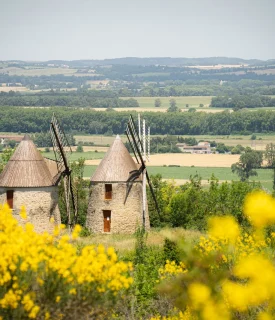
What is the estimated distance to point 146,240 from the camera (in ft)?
141

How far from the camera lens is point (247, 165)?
111 meters

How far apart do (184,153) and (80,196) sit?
3316 inches

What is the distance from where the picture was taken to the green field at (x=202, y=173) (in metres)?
101

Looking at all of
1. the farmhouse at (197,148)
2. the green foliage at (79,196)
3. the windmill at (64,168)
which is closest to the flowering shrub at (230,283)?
the windmill at (64,168)

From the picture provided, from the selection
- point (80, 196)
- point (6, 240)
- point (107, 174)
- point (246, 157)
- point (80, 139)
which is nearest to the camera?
point (6, 240)

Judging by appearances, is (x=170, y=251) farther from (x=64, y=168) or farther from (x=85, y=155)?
(x=85, y=155)

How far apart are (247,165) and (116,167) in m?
65.2

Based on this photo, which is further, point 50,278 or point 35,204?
point 35,204

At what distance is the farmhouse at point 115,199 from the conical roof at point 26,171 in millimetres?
2638

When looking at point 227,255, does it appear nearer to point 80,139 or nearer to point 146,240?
point 146,240

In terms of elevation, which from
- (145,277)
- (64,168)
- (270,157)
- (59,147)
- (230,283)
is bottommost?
(270,157)

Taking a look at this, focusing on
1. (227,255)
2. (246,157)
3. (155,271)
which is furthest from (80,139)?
(227,255)

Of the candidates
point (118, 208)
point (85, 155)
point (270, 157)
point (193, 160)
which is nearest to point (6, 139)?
point (85, 155)

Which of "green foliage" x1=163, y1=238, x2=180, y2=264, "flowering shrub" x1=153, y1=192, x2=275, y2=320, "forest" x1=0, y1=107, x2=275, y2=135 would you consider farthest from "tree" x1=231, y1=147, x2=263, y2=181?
"flowering shrub" x1=153, y1=192, x2=275, y2=320
